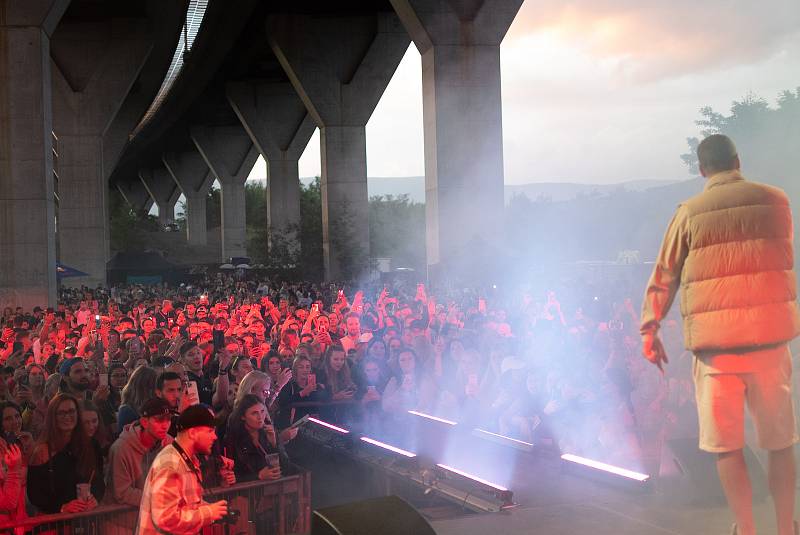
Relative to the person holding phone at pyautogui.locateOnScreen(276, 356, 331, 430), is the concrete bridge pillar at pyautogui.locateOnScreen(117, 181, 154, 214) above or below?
above

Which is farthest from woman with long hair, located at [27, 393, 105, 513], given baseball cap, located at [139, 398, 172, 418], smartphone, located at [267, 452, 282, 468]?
smartphone, located at [267, 452, 282, 468]

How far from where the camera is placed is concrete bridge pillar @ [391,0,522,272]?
91.4 feet

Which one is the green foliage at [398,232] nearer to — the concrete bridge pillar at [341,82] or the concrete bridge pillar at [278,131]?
the concrete bridge pillar at [278,131]

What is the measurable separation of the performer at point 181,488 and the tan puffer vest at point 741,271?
249cm

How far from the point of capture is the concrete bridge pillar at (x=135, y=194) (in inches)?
5664

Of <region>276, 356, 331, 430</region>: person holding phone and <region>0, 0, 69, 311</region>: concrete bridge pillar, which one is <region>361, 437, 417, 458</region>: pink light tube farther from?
<region>0, 0, 69, 311</region>: concrete bridge pillar

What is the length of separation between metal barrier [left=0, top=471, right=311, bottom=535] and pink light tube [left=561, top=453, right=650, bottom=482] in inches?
90.9

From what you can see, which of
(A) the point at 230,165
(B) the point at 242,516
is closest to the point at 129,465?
(B) the point at 242,516

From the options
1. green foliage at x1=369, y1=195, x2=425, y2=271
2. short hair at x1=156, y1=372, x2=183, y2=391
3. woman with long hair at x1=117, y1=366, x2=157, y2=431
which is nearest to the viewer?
short hair at x1=156, y1=372, x2=183, y2=391

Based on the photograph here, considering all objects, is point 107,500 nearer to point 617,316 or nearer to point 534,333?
point 534,333

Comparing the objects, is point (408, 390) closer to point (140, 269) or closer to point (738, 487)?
point (738, 487)

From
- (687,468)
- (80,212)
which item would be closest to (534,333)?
(687,468)

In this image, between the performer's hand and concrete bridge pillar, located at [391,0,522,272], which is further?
concrete bridge pillar, located at [391,0,522,272]

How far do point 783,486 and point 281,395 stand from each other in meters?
7.41
